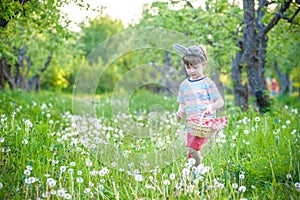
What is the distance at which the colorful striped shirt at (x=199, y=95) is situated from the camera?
4.29 metres

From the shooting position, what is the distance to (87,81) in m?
7.14

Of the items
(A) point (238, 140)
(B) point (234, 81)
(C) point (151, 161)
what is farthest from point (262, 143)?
(B) point (234, 81)

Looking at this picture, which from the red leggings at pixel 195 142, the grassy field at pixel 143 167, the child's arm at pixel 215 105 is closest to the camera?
the grassy field at pixel 143 167

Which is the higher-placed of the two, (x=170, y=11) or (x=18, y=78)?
(x=170, y=11)

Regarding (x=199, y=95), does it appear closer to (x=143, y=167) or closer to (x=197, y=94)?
(x=197, y=94)

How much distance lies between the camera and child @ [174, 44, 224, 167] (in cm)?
430

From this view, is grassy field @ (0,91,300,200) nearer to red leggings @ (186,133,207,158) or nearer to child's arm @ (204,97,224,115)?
red leggings @ (186,133,207,158)

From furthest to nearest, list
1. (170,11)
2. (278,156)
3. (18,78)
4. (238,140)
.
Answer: (18,78) → (170,11) → (238,140) → (278,156)

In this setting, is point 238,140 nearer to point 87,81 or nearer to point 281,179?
point 281,179

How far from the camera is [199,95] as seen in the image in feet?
14.2

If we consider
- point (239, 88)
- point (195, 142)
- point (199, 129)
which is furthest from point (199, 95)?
point (239, 88)

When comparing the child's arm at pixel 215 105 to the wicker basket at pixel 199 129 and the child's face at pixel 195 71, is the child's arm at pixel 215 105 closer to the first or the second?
the wicker basket at pixel 199 129

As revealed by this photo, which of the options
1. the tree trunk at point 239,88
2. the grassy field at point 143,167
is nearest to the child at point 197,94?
the grassy field at point 143,167

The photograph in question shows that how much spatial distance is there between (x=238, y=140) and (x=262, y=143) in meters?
0.41
